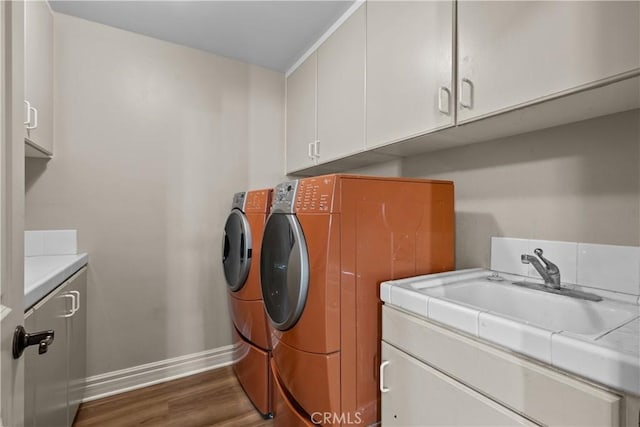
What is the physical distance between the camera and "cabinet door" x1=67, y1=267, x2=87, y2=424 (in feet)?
5.05

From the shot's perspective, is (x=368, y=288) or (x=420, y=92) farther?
(x=420, y=92)

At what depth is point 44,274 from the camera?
4.05 feet

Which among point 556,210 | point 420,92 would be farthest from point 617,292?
point 420,92

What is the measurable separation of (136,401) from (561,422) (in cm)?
228

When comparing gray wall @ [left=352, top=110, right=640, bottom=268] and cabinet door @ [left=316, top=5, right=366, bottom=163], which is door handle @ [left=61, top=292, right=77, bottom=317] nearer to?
cabinet door @ [left=316, top=5, right=366, bottom=163]

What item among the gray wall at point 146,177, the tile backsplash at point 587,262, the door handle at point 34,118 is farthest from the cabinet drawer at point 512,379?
the door handle at point 34,118

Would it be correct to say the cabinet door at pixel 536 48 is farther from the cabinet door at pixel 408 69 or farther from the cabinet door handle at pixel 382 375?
the cabinet door handle at pixel 382 375

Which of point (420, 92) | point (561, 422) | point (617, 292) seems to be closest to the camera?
point (561, 422)

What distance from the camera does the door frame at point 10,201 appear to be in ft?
1.83

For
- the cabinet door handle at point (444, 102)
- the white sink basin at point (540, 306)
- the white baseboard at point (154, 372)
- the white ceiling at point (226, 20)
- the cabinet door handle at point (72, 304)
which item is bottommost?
the white baseboard at point (154, 372)

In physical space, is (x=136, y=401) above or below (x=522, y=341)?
below

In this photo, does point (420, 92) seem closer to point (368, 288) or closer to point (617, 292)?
point (368, 288)

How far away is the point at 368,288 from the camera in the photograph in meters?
1.20

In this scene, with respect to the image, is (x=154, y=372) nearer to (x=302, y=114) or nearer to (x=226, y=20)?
(x=302, y=114)
